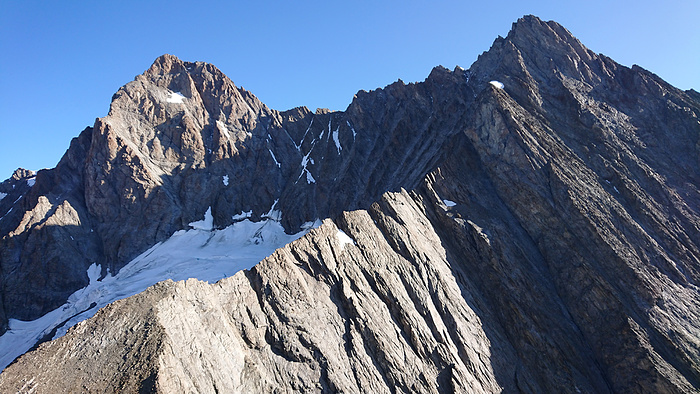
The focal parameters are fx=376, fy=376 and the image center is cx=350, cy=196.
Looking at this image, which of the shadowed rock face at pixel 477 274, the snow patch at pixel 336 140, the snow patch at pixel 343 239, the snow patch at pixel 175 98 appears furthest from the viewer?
the snow patch at pixel 175 98

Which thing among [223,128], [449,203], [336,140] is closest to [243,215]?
[223,128]

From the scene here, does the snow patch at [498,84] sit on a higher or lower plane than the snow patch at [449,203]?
higher

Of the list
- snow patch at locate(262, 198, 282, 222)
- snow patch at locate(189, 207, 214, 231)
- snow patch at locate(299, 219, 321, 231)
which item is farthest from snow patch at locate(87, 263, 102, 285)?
snow patch at locate(299, 219, 321, 231)

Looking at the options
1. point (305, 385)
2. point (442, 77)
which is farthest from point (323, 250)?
point (442, 77)

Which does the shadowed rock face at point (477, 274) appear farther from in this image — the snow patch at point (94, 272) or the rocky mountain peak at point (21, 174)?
the rocky mountain peak at point (21, 174)

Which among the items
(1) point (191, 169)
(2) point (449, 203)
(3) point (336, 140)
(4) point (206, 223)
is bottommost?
(2) point (449, 203)

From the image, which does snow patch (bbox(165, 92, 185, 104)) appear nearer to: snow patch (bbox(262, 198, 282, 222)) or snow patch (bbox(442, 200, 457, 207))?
snow patch (bbox(262, 198, 282, 222))

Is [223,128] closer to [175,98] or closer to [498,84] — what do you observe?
[175,98]

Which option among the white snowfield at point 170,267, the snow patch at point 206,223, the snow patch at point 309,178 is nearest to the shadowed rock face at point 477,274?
the white snowfield at point 170,267
